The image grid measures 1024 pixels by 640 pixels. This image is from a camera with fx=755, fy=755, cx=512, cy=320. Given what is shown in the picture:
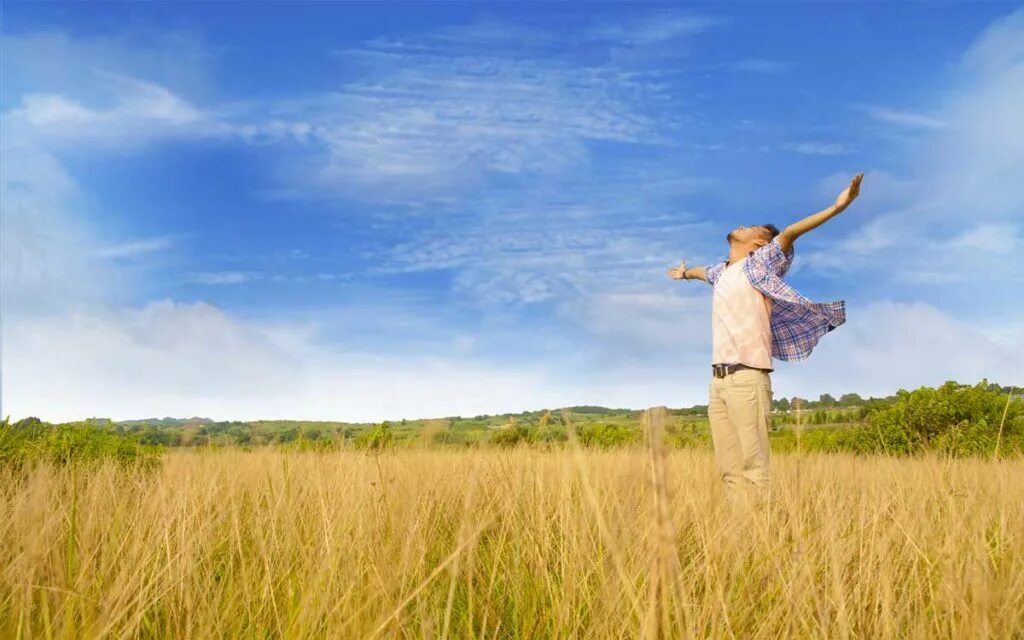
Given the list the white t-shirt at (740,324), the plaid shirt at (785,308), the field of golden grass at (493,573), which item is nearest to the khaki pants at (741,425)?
the white t-shirt at (740,324)

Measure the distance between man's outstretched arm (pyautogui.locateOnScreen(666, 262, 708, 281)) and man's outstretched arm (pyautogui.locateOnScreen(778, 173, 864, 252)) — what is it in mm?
970

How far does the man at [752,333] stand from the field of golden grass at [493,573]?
96 centimetres

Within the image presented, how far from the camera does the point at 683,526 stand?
3.60 metres

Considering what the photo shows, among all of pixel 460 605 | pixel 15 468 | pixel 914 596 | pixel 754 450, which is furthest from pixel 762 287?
pixel 15 468

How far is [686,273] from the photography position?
5.99m

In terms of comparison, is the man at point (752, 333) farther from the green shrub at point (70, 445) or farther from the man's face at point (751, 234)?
the green shrub at point (70, 445)

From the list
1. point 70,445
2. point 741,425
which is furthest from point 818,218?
point 70,445

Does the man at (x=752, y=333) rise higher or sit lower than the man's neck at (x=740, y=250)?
lower

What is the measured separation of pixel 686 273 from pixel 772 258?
112cm

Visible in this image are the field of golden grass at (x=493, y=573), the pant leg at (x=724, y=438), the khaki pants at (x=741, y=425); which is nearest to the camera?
the field of golden grass at (x=493, y=573)

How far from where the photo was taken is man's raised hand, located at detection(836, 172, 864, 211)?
423cm

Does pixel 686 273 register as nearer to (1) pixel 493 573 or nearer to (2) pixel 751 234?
(2) pixel 751 234

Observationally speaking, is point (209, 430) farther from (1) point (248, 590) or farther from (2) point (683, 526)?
(2) point (683, 526)

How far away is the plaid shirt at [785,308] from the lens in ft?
16.2
